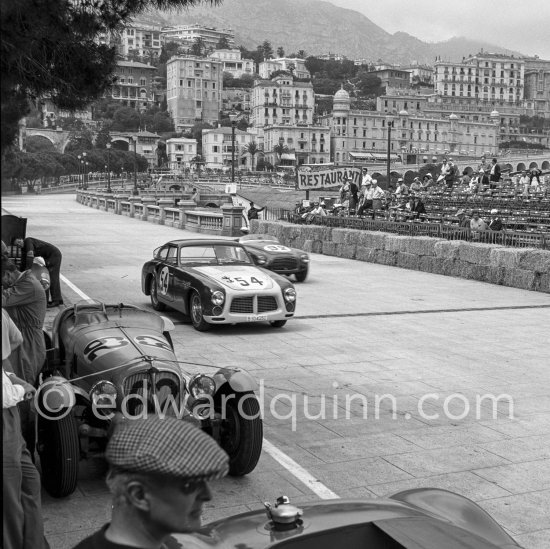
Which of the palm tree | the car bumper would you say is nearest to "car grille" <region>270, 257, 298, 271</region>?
the car bumper

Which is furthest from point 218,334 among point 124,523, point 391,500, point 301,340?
point 124,523

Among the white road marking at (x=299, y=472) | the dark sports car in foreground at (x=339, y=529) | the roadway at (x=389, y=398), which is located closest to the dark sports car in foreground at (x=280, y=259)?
the roadway at (x=389, y=398)

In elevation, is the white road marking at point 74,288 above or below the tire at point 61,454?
below

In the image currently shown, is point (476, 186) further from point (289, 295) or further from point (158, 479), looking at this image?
point (158, 479)

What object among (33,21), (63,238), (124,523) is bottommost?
(63,238)

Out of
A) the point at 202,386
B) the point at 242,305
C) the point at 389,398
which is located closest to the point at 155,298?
the point at 242,305

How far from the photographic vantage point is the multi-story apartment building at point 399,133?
182 metres

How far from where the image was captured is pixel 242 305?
1233 cm

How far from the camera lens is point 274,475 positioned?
6391 mm

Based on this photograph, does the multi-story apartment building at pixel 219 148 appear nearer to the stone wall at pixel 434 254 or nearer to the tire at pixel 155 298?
the stone wall at pixel 434 254

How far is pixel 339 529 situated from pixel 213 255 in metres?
10.7

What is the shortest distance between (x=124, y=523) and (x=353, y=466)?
4.68 metres

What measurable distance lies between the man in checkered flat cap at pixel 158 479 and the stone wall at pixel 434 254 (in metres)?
16.8

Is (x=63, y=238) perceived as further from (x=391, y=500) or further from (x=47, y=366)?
(x=391, y=500)
